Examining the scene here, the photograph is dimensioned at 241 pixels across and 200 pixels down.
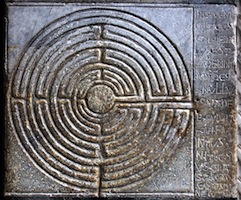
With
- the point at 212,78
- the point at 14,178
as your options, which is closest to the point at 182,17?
the point at 212,78

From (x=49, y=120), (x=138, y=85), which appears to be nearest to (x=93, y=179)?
(x=49, y=120)

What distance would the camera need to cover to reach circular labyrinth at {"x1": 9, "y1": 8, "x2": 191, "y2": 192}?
7.07ft

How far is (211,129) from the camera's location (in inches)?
84.8

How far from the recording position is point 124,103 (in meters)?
2.16

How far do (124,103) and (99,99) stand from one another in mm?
123

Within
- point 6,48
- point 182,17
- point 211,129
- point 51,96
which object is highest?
point 182,17

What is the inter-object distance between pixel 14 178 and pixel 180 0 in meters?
1.19

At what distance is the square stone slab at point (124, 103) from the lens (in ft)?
7.06

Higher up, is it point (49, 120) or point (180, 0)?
point (180, 0)

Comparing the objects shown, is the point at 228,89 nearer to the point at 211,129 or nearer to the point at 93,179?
the point at 211,129

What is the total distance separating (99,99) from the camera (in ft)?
7.06

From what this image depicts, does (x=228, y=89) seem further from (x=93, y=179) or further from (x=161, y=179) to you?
(x=93, y=179)

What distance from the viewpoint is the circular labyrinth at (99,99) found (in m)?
2.15

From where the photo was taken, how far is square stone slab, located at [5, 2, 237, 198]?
84.7 inches
